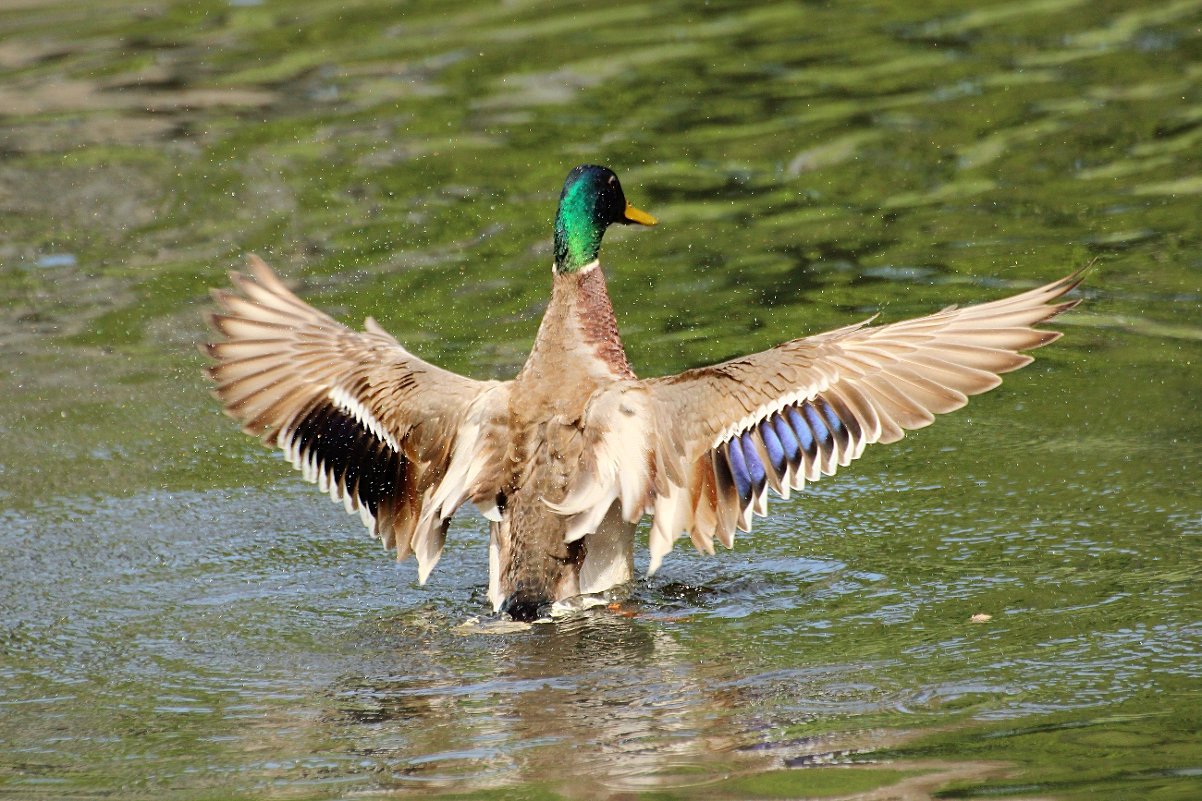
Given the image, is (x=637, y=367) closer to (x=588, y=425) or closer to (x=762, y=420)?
(x=588, y=425)

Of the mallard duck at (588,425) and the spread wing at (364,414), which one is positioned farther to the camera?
the spread wing at (364,414)

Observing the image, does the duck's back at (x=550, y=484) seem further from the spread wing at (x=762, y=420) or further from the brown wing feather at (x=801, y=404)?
the brown wing feather at (x=801, y=404)

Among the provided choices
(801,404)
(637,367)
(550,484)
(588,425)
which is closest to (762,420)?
(801,404)

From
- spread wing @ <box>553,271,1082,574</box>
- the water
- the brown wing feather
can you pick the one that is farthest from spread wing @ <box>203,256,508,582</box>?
the brown wing feather

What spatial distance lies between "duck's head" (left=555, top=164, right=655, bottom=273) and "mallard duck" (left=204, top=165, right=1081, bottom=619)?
0.57ft

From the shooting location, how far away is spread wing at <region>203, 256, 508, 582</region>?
680 centimetres

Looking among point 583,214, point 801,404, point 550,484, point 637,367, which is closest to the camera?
point 801,404

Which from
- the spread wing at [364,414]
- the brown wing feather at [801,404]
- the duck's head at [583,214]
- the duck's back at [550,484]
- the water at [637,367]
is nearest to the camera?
the water at [637,367]

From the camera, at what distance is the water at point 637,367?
5305mm

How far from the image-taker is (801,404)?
648 cm

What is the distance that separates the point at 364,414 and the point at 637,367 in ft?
7.12

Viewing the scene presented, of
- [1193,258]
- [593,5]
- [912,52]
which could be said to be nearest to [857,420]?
[1193,258]

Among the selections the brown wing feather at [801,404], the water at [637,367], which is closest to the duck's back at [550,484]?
the water at [637,367]

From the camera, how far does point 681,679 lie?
5.77 metres
